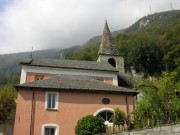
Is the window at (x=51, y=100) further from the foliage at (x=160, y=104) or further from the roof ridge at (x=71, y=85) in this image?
the foliage at (x=160, y=104)

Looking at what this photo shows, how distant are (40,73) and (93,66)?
6599mm

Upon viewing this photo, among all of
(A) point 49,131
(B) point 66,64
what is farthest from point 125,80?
(A) point 49,131

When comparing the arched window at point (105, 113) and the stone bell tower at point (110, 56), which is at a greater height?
the stone bell tower at point (110, 56)

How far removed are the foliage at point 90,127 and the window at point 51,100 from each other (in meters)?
4.68

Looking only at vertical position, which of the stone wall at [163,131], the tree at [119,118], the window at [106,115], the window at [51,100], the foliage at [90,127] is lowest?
the stone wall at [163,131]

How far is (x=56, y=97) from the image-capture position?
24.2m

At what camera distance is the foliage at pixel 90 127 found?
1881 cm

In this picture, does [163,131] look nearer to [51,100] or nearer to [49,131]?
[49,131]

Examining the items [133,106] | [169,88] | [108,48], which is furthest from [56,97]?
[108,48]

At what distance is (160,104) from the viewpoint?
1709 centimetres

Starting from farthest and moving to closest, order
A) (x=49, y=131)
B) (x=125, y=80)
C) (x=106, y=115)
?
(x=125, y=80) → (x=106, y=115) → (x=49, y=131)

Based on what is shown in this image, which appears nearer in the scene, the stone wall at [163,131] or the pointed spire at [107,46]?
the stone wall at [163,131]

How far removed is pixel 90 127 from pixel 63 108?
541 cm

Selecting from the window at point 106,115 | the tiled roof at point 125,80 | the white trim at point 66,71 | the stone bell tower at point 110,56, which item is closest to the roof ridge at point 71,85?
the window at point 106,115
